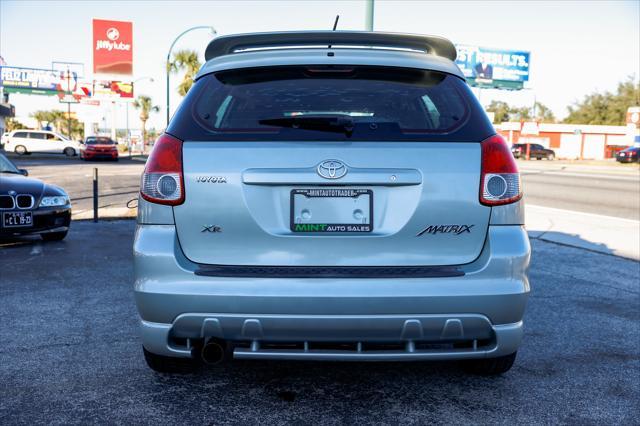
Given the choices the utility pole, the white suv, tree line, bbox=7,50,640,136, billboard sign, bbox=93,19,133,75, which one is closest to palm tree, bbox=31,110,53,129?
tree line, bbox=7,50,640,136

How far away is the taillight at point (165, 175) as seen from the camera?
2783 mm

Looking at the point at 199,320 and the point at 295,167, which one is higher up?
the point at 295,167

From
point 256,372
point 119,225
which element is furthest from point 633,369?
point 119,225

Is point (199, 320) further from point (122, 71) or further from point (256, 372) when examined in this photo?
point (122, 71)

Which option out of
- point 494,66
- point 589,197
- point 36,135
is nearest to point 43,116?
point 36,135

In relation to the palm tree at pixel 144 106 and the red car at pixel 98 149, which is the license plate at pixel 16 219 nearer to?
the red car at pixel 98 149

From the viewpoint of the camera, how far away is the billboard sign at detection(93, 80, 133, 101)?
67.6 metres

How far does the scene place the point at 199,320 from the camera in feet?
8.82

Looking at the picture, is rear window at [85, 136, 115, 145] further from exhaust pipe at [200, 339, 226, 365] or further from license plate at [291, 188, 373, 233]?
license plate at [291, 188, 373, 233]

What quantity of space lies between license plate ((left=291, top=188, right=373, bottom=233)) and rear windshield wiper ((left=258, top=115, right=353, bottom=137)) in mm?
284

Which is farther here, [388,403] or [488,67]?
[488,67]

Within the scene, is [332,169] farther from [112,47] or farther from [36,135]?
[112,47]

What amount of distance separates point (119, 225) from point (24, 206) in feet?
8.91

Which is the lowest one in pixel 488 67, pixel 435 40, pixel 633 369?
pixel 633 369
